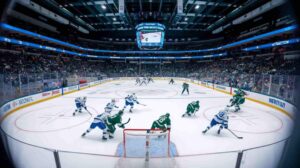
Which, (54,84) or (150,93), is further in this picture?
(150,93)

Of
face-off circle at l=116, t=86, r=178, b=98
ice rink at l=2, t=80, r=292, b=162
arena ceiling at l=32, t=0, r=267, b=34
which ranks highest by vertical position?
arena ceiling at l=32, t=0, r=267, b=34

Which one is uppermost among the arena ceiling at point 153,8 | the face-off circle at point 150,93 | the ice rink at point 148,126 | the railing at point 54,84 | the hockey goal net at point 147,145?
the arena ceiling at point 153,8

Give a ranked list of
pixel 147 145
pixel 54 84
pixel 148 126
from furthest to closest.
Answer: pixel 54 84
pixel 148 126
pixel 147 145

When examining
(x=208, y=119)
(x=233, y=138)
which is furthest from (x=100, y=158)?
(x=208, y=119)

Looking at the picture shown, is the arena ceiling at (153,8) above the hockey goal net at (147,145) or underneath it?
above

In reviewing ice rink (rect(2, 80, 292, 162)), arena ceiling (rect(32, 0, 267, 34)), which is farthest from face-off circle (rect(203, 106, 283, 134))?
arena ceiling (rect(32, 0, 267, 34))

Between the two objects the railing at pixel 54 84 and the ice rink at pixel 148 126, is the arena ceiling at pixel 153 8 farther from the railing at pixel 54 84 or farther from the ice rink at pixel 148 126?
the ice rink at pixel 148 126

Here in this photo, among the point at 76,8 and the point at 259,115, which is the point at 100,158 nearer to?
the point at 259,115

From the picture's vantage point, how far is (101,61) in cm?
4019

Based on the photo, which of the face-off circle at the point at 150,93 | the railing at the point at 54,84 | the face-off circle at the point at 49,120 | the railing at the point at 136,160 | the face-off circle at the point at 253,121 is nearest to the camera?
the railing at the point at 136,160

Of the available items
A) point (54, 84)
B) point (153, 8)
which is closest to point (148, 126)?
point (54, 84)

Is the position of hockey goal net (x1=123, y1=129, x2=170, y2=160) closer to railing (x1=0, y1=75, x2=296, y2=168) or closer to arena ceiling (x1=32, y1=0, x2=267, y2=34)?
railing (x1=0, y1=75, x2=296, y2=168)

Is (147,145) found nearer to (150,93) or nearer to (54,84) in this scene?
(150,93)

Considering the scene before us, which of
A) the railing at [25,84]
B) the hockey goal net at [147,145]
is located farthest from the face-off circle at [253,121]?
the railing at [25,84]
